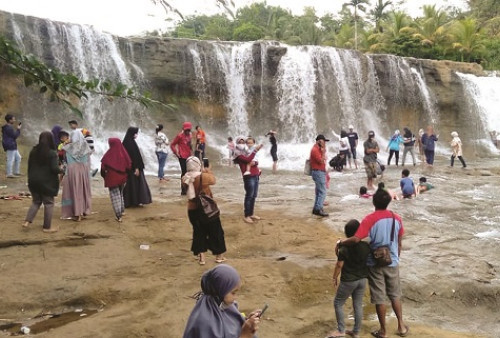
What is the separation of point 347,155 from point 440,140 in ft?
39.6

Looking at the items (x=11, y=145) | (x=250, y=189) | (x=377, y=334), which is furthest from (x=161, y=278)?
(x=11, y=145)

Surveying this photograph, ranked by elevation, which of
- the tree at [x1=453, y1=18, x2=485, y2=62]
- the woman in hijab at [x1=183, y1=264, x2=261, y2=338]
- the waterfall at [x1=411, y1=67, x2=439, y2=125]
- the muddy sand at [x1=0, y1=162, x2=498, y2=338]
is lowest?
the muddy sand at [x1=0, y1=162, x2=498, y2=338]

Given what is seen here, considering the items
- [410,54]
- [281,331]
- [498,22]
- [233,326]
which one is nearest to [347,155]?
[281,331]

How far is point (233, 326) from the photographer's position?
2.56 metres

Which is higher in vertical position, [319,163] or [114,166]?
[114,166]

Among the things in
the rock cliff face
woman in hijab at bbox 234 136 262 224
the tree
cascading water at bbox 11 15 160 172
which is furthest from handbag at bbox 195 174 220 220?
the tree

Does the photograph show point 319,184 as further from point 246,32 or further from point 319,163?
point 246,32

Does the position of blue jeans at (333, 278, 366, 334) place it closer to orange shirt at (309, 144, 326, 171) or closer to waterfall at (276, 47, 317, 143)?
orange shirt at (309, 144, 326, 171)

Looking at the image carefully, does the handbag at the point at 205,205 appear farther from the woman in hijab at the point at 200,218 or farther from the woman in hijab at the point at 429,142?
the woman in hijab at the point at 429,142

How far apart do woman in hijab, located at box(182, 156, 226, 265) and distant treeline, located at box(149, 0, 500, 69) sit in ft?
49.8

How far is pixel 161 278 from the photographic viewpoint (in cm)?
547

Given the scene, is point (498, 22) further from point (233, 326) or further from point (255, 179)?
point (233, 326)

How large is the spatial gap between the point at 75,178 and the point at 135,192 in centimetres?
129

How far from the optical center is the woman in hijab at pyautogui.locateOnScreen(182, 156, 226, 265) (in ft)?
18.4
